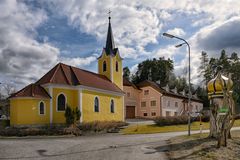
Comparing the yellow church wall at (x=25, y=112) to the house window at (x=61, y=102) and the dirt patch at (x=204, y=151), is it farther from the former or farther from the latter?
the dirt patch at (x=204, y=151)

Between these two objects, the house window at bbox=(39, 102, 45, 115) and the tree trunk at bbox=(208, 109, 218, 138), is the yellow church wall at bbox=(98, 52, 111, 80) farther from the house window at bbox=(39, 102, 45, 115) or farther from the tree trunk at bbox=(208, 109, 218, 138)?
the tree trunk at bbox=(208, 109, 218, 138)

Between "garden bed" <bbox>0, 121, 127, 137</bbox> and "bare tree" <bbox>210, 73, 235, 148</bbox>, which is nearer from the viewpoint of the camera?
"bare tree" <bbox>210, 73, 235, 148</bbox>

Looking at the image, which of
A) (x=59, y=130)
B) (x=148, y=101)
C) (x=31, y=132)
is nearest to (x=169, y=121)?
(x=59, y=130)

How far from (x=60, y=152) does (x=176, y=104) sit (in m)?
A: 45.2

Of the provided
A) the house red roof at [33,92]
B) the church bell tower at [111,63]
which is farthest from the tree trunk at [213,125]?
the church bell tower at [111,63]

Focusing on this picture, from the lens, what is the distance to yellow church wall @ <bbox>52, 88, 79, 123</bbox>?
29.8m

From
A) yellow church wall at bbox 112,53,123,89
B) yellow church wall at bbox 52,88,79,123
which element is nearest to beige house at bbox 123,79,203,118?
yellow church wall at bbox 112,53,123,89

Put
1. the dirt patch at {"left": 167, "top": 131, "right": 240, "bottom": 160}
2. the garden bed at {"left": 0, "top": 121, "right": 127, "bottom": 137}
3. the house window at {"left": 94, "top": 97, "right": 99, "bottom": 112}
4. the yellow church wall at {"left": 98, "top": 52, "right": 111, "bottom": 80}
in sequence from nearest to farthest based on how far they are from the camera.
Answer: 1. the dirt patch at {"left": 167, "top": 131, "right": 240, "bottom": 160}
2. the garden bed at {"left": 0, "top": 121, "right": 127, "bottom": 137}
3. the house window at {"left": 94, "top": 97, "right": 99, "bottom": 112}
4. the yellow church wall at {"left": 98, "top": 52, "right": 111, "bottom": 80}

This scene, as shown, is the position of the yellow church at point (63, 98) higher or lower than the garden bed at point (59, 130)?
higher

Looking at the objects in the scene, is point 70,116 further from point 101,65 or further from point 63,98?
point 101,65

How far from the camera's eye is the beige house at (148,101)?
165ft

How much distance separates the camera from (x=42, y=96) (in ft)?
93.5

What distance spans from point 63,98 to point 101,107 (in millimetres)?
6125

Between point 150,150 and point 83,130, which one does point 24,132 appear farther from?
point 150,150
